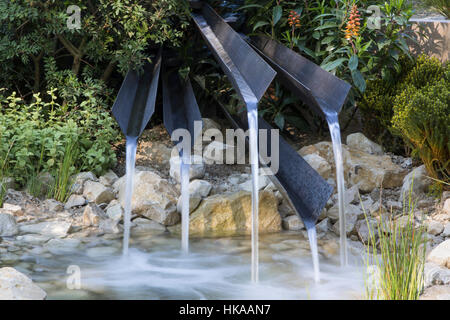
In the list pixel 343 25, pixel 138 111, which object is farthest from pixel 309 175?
pixel 343 25

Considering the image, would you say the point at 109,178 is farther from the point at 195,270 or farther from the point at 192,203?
the point at 195,270

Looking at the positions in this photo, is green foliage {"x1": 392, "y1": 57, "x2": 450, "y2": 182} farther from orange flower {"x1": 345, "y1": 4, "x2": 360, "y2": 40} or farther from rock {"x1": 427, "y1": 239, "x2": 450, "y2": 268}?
rock {"x1": 427, "y1": 239, "x2": 450, "y2": 268}

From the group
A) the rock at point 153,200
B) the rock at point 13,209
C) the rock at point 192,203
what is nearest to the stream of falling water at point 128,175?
the rock at point 153,200

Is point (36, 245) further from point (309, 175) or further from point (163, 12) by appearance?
point (163, 12)

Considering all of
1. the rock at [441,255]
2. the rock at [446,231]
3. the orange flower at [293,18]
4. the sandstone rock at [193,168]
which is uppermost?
the orange flower at [293,18]

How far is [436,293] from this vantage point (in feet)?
9.12

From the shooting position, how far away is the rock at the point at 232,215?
421 cm

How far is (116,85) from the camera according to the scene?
585cm

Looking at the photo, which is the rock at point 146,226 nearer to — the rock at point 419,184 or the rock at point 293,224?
the rock at point 293,224

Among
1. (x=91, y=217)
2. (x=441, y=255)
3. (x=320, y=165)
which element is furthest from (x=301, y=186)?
(x=91, y=217)

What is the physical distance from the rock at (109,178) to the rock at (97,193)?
15 centimetres

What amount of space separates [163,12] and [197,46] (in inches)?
28.7

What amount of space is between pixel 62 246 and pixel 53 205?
0.66 m
